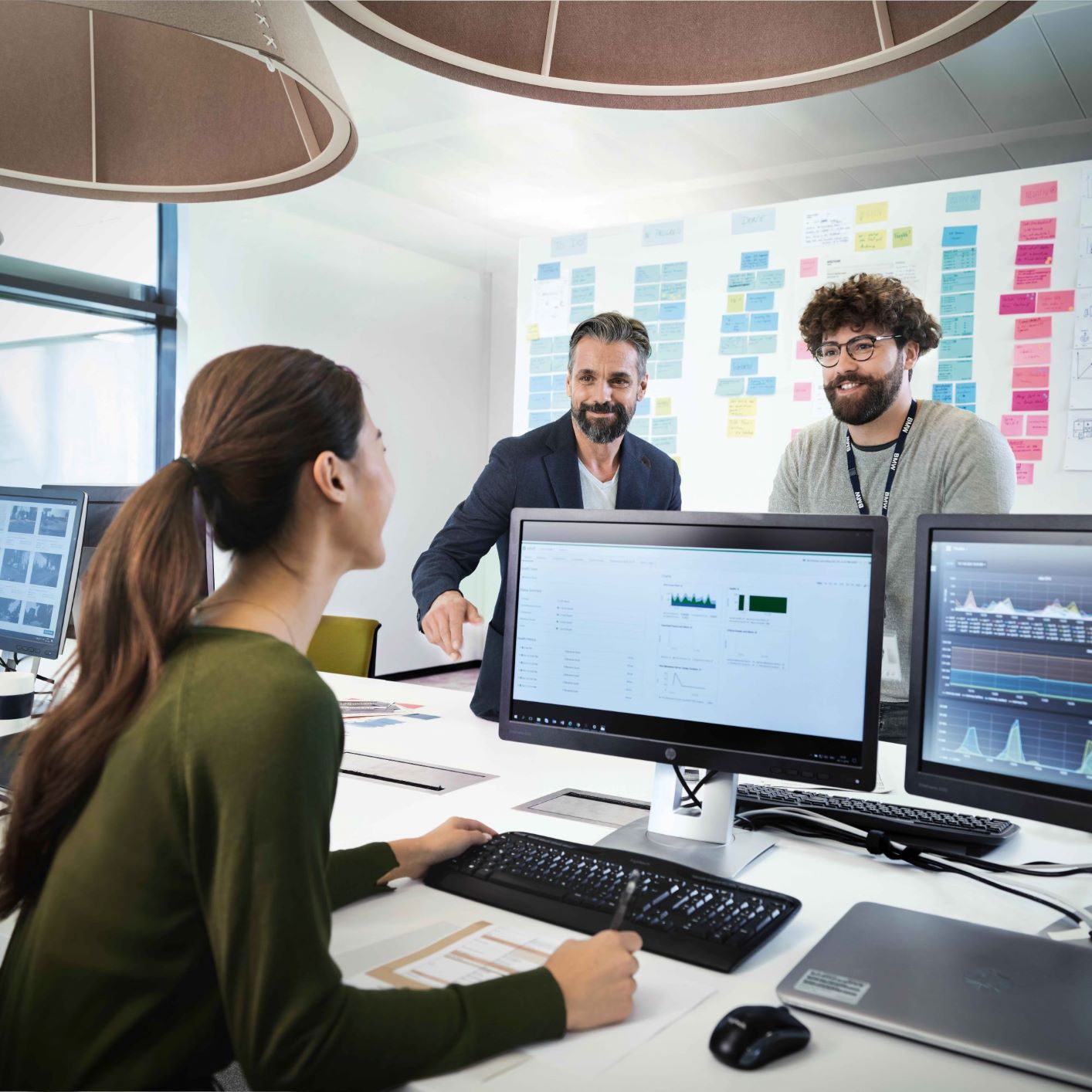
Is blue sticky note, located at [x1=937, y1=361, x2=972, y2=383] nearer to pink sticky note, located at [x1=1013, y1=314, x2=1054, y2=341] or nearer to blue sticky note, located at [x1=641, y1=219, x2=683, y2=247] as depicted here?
pink sticky note, located at [x1=1013, y1=314, x2=1054, y2=341]

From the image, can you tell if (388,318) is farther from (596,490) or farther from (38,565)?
(38,565)

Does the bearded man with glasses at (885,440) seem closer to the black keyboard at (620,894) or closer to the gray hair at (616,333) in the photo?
the gray hair at (616,333)

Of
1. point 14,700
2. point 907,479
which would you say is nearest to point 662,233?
point 907,479

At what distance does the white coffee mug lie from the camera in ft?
6.32

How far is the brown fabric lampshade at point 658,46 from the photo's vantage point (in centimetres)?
118

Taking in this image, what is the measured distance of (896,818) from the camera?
1425 mm

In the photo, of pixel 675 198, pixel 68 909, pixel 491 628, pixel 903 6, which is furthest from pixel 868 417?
pixel 675 198

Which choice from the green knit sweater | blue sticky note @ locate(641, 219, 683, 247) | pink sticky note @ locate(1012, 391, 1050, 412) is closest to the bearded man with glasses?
pink sticky note @ locate(1012, 391, 1050, 412)

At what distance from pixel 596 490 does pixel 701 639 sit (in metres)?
1.30

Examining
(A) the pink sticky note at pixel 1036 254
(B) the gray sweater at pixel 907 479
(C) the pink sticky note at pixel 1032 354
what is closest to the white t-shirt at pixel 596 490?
(B) the gray sweater at pixel 907 479

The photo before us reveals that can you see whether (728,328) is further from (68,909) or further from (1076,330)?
(68,909)

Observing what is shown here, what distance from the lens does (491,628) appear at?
223 cm

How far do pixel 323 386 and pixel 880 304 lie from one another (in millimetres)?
1951

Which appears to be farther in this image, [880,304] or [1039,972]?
[880,304]
